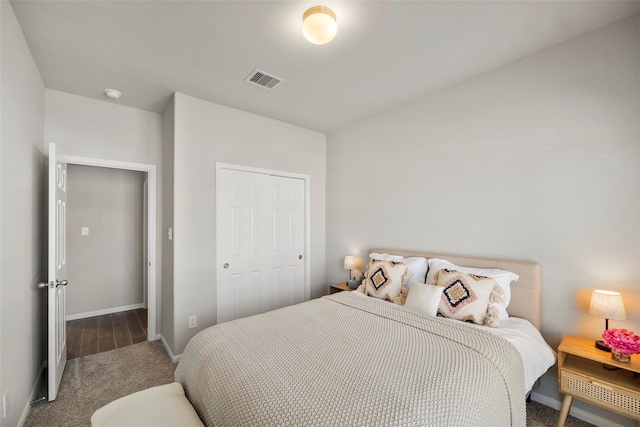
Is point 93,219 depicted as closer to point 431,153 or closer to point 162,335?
point 162,335

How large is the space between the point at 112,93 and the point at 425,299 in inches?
134

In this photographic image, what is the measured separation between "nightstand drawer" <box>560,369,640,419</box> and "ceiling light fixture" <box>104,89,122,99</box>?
4.21m

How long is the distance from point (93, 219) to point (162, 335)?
2.07 meters

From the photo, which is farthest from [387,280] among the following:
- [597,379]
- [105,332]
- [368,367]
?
[105,332]

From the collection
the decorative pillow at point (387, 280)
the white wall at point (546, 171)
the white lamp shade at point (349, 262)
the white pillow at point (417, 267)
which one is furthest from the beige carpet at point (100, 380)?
the white wall at point (546, 171)

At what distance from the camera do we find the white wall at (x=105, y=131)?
269cm

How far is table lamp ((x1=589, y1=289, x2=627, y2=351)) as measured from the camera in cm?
167

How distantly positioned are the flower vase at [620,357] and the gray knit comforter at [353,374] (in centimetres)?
55

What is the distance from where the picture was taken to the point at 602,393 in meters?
1.61

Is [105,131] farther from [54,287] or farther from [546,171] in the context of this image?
[546,171]

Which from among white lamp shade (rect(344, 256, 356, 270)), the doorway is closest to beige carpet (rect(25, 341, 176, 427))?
Answer: the doorway

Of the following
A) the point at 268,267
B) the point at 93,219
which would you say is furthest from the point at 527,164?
the point at 93,219

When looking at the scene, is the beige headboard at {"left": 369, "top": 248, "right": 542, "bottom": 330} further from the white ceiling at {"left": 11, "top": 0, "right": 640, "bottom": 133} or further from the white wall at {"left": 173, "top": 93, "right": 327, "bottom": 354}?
the white wall at {"left": 173, "top": 93, "right": 327, "bottom": 354}

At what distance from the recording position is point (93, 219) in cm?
393
